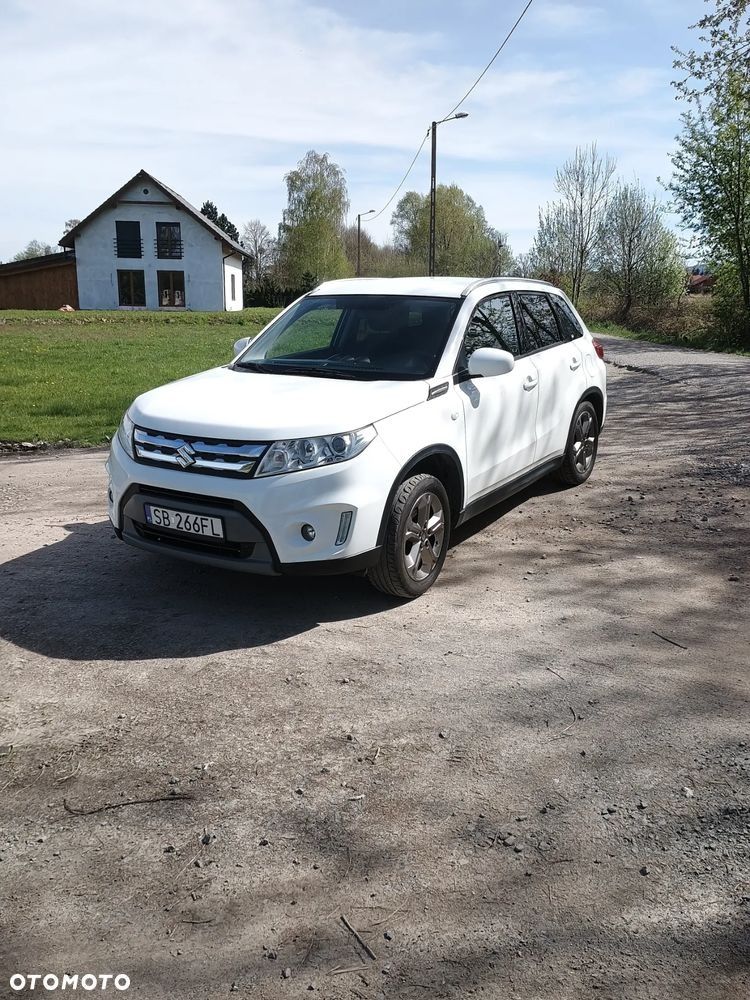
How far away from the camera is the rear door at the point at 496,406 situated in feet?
17.8

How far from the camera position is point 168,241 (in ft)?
177

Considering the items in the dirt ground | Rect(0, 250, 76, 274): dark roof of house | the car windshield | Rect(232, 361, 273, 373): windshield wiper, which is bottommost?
the dirt ground

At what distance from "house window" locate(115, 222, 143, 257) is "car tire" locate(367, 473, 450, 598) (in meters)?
53.2

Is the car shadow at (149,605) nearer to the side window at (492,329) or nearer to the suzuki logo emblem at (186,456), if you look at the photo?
the suzuki logo emblem at (186,456)

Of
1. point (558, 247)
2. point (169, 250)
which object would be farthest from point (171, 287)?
point (558, 247)

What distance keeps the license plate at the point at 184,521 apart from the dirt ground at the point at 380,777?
1.76 feet

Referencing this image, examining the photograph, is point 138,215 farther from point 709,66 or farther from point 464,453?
point 464,453

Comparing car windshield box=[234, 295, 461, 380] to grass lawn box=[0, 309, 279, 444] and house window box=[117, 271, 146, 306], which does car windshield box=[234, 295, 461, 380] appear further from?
house window box=[117, 271, 146, 306]

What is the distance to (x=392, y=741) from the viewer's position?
137 inches

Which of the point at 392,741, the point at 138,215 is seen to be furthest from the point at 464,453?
the point at 138,215

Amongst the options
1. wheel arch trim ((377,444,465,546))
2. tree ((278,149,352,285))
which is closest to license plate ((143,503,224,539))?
wheel arch trim ((377,444,465,546))

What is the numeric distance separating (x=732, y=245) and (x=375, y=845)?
1119 inches

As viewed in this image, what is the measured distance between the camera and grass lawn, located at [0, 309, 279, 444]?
1123cm

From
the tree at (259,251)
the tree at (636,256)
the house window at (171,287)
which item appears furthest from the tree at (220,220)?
the tree at (636,256)
